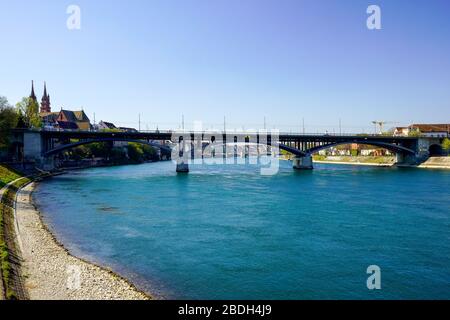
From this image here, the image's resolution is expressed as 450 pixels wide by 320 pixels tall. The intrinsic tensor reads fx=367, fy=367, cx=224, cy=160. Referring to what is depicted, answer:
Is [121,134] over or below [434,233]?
over

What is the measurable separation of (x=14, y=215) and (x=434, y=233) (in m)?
25.6

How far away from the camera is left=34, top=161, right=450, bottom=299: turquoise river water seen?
43.9 ft

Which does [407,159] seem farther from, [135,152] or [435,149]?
[135,152]

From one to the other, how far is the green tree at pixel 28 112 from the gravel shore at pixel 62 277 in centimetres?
5261

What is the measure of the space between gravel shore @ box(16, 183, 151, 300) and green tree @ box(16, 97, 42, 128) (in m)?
52.6

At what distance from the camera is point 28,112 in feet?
225

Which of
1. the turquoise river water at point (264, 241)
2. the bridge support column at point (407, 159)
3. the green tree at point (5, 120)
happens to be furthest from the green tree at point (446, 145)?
the green tree at point (5, 120)

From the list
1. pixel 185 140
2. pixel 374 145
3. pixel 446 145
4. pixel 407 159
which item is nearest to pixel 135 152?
pixel 185 140

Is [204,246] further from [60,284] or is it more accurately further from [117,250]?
[60,284]

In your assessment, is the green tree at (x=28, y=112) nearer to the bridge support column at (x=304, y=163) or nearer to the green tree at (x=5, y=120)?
the green tree at (x=5, y=120)

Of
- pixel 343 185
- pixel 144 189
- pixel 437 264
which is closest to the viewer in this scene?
pixel 437 264

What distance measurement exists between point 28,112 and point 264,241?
64248 mm
